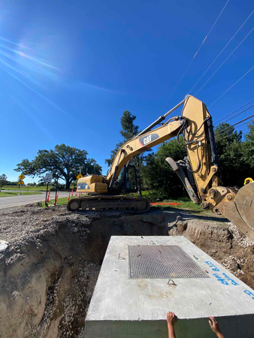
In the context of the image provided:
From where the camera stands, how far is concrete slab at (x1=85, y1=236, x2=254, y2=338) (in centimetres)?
159

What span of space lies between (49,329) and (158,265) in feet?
9.37

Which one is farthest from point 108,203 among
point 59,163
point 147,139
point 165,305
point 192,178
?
point 59,163

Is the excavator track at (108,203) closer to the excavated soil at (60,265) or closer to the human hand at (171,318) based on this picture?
the excavated soil at (60,265)

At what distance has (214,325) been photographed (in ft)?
5.11

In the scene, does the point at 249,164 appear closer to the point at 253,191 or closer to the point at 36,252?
the point at 253,191

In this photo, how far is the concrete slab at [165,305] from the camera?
1.59 metres

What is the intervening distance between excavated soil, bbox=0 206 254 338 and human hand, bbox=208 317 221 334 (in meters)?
3.31

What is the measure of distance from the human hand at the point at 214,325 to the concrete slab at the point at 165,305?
47 millimetres

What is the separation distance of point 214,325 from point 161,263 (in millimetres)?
1162

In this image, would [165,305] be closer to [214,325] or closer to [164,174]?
[214,325]

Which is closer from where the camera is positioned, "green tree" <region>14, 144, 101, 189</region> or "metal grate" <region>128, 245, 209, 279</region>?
"metal grate" <region>128, 245, 209, 279</region>

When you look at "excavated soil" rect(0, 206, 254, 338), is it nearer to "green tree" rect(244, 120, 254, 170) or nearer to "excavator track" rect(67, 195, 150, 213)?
"excavator track" rect(67, 195, 150, 213)

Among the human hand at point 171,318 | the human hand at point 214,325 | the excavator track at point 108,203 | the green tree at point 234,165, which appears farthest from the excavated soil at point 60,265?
the green tree at point 234,165

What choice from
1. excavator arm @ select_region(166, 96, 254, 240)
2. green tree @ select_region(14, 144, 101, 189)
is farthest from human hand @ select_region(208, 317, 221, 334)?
green tree @ select_region(14, 144, 101, 189)
